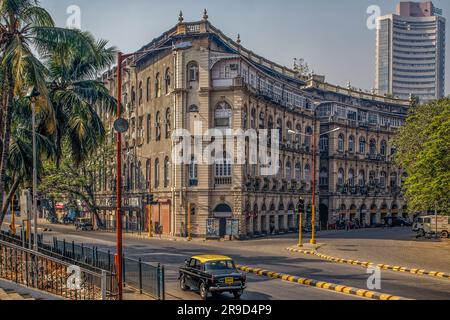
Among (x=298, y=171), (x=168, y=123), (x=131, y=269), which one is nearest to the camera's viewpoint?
(x=131, y=269)

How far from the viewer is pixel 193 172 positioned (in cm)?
5688

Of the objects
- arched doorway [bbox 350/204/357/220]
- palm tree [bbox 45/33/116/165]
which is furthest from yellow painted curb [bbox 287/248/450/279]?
arched doorway [bbox 350/204/357/220]

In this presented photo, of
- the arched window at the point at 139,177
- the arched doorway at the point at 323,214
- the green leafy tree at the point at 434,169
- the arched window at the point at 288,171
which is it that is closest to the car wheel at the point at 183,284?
the green leafy tree at the point at 434,169

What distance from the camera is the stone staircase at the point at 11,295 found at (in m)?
16.0

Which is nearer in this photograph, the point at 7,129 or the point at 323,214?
the point at 7,129

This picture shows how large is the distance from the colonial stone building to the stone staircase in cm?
2392

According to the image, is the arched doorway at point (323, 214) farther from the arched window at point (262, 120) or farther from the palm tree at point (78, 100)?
the palm tree at point (78, 100)

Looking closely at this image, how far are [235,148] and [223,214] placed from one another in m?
7.25

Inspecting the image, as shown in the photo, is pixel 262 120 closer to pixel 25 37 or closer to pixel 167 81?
pixel 167 81

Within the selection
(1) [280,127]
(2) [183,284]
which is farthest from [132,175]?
(2) [183,284]

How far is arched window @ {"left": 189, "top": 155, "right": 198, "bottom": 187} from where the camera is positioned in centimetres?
5662

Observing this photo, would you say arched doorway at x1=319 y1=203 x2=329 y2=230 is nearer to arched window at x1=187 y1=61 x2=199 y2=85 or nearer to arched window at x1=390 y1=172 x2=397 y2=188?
arched window at x1=390 y1=172 x2=397 y2=188
